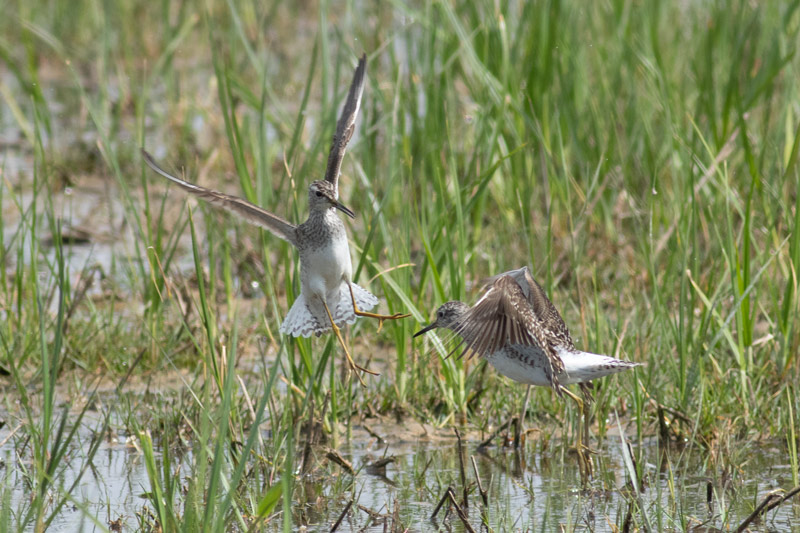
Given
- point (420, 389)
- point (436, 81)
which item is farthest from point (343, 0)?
point (420, 389)

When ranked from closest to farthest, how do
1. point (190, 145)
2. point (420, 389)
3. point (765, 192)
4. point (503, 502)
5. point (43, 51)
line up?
1. point (503, 502)
2. point (420, 389)
3. point (765, 192)
4. point (190, 145)
5. point (43, 51)

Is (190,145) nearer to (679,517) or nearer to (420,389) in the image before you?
(420,389)

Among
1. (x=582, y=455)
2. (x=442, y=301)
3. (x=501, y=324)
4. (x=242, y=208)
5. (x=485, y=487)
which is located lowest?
(x=485, y=487)

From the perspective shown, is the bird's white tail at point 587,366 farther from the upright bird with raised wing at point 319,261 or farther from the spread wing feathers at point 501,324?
the upright bird with raised wing at point 319,261

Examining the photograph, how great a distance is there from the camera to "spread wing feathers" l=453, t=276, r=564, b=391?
14.1 ft

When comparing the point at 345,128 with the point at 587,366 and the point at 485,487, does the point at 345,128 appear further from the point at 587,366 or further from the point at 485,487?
the point at 485,487

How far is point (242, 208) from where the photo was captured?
459 centimetres

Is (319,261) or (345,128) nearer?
(319,261)

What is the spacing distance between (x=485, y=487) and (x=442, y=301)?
1.04 meters

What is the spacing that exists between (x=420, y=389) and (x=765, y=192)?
2.18 metres

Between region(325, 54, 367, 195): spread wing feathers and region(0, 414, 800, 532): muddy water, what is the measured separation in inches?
49.3

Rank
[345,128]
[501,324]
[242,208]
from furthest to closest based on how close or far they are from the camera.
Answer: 1. [345,128]
2. [242,208]
3. [501,324]

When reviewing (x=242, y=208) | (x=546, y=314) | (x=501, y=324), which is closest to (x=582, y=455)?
(x=546, y=314)

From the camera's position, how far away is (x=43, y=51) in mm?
11227
